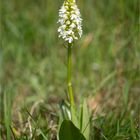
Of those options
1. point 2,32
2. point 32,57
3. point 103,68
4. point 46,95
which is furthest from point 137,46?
point 2,32

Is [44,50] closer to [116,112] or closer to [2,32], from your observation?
[2,32]

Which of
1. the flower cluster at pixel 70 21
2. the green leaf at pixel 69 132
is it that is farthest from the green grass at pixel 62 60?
the flower cluster at pixel 70 21

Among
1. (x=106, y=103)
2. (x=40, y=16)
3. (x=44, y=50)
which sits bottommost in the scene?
(x=106, y=103)

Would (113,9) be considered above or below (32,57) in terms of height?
above

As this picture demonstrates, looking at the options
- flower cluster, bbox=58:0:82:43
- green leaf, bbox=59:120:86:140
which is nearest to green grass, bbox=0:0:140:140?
green leaf, bbox=59:120:86:140

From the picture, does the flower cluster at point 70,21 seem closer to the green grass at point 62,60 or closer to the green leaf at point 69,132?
the green leaf at point 69,132

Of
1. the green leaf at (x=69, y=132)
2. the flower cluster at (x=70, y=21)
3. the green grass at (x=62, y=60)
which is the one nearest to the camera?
the flower cluster at (x=70, y=21)

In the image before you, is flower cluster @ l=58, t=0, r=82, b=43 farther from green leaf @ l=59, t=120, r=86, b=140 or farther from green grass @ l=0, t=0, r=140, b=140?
green grass @ l=0, t=0, r=140, b=140
